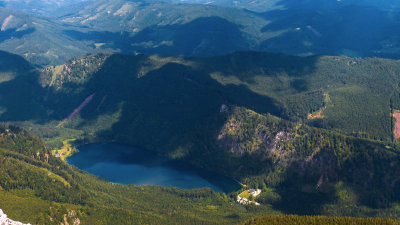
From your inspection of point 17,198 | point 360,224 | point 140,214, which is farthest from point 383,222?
point 17,198

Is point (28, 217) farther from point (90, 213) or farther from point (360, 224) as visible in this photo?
point (360, 224)

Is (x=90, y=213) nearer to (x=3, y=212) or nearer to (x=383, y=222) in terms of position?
(x=3, y=212)

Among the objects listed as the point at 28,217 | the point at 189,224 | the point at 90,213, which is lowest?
the point at 189,224

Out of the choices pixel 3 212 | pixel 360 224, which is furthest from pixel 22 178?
pixel 360 224

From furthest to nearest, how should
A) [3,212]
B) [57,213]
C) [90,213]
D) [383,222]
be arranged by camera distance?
[90,213] → [57,213] → [3,212] → [383,222]

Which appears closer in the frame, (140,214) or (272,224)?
(272,224)

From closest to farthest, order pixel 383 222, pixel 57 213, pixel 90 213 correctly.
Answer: pixel 383 222 → pixel 57 213 → pixel 90 213

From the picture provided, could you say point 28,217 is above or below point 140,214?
above

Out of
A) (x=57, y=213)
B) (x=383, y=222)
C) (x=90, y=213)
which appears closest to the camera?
(x=383, y=222)

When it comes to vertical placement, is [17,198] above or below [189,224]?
above
